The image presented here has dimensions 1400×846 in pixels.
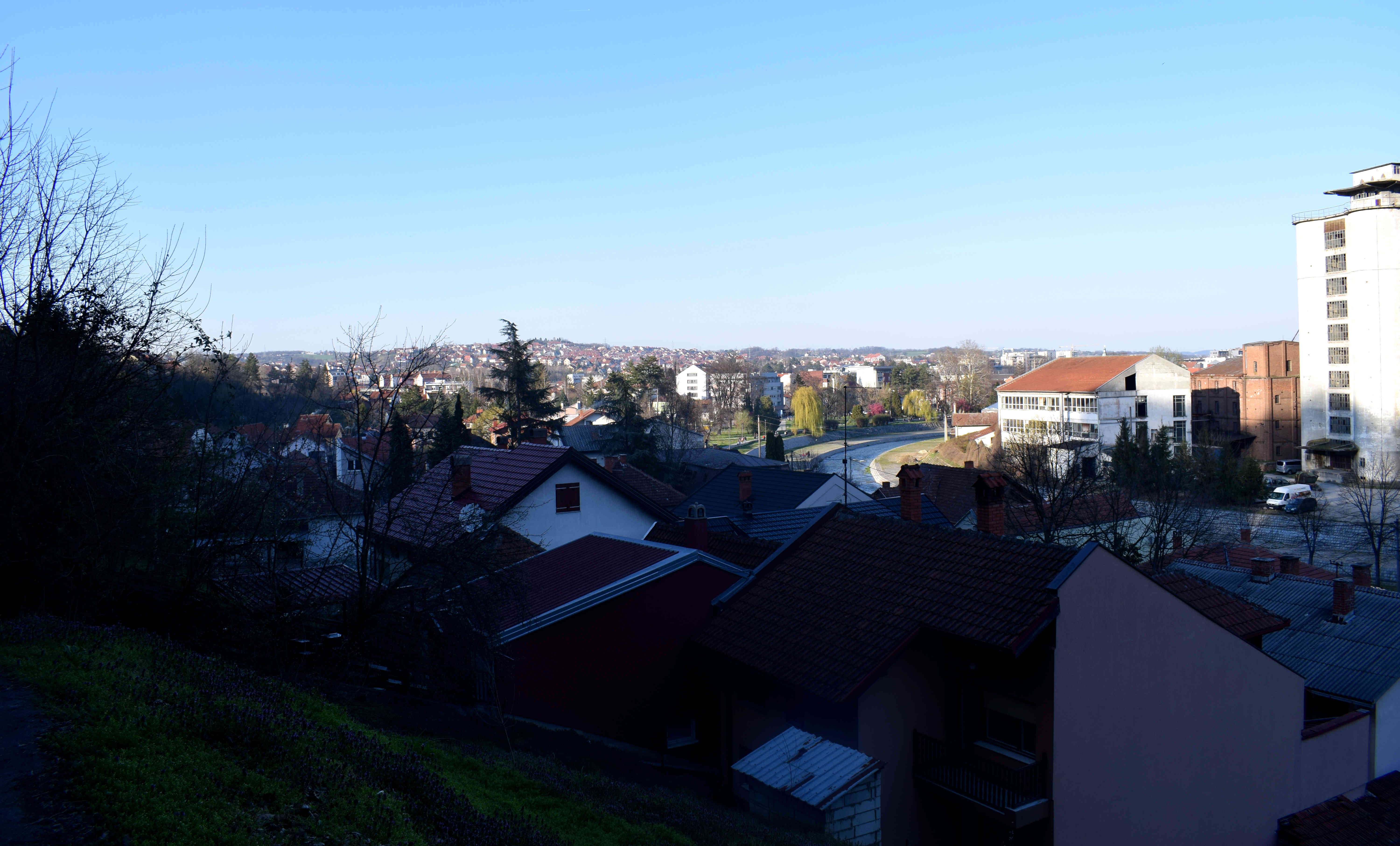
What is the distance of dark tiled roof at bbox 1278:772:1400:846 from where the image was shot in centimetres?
1360

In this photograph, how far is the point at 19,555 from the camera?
9.98 m

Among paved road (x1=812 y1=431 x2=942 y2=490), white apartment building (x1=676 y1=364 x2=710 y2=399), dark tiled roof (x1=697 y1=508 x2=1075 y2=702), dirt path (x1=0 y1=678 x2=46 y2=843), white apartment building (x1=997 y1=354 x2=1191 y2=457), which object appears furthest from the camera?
white apartment building (x1=676 y1=364 x2=710 y2=399)

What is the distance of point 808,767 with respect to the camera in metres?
10.8

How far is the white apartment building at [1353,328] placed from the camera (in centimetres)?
5262

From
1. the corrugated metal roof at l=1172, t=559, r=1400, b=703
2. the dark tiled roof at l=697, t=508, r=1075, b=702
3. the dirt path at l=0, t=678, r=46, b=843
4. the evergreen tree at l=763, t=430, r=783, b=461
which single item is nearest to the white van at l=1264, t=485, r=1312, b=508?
the evergreen tree at l=763, t=430, r=783, b=461

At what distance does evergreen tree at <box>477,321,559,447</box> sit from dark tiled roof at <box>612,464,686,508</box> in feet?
36.4

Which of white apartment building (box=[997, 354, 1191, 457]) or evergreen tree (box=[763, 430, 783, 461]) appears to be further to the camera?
evergreen tree (box=[763, 430, 783, 461])

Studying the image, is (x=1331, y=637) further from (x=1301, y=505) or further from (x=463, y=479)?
(x=1301, y=505)

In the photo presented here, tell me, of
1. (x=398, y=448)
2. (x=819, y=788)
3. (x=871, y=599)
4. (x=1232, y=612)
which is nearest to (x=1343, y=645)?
(x=1232, y=612)

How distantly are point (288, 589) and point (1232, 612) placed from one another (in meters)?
15.1

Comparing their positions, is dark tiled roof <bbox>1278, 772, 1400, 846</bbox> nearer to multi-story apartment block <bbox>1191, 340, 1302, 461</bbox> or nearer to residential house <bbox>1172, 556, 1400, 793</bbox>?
residential house <bbox>1172, 556, 1400, 793</bbox>

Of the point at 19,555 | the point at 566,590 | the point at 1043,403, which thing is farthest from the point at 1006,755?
the point at 1043,403

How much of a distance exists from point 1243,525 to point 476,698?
137 feet

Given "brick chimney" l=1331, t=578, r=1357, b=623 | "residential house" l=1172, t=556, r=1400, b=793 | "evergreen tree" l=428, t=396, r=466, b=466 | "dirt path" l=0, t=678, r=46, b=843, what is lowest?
"residential house" l=1172, t=556, r=1400, b=793
